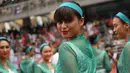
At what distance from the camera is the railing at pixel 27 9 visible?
18.3 meters

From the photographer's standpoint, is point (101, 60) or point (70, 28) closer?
point (70, 28)

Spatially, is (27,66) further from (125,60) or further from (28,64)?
(125,60)

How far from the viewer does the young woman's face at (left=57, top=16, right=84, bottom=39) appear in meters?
2.37

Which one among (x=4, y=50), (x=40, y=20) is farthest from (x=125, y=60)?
(x=40, y=20)

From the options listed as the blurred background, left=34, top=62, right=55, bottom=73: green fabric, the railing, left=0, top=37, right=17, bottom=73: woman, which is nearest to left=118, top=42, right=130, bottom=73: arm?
left=0, top=37, right=17, bottom=73: woman

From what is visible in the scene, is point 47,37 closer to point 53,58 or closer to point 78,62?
point 53,58

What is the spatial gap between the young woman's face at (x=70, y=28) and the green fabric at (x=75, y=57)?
41 mm

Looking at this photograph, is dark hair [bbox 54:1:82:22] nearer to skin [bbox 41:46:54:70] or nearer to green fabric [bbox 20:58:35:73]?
skin [bbox 41:46:54:70]

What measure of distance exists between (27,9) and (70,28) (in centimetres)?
1762

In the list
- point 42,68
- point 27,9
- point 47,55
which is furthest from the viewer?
point 27,9

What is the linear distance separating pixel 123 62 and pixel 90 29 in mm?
11316

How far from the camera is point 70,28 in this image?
238 cm

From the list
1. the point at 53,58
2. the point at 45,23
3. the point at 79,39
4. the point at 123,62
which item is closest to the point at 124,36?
the point at 123,62

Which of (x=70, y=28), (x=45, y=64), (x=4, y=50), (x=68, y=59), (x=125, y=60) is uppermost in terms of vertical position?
(x=70, y=28)
